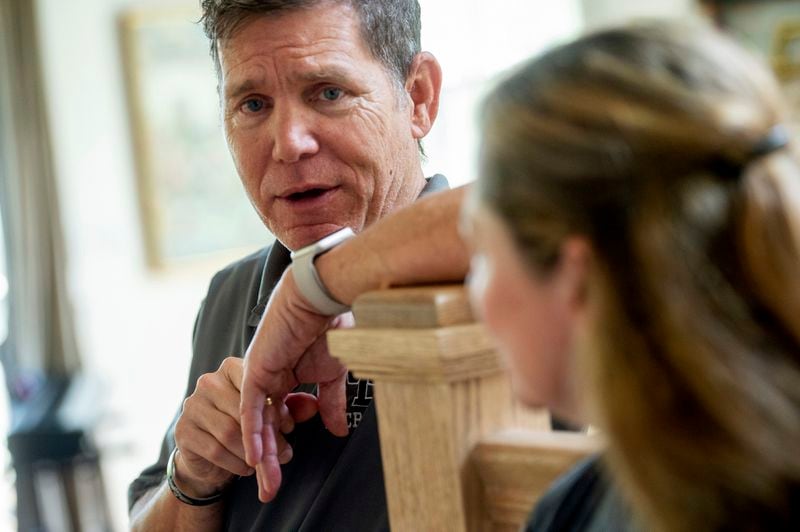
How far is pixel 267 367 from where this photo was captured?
118 centimetres

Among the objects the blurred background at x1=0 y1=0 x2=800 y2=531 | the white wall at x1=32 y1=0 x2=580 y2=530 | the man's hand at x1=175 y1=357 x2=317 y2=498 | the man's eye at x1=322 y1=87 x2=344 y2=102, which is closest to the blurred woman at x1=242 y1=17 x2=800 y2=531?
the man's hand at x1=175 y1=357 x2=317 y2=498

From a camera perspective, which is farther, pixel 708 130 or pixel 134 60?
pixel 134 60

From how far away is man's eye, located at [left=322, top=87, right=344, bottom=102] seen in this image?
5.54ft

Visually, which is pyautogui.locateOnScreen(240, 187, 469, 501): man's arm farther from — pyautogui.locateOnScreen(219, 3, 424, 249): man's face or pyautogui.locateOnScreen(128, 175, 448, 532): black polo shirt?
pyautogui.locateOnScreen(219, 3, 424, 249): man's face

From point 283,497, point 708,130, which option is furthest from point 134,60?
point 708,130

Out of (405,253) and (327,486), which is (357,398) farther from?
(405,253)

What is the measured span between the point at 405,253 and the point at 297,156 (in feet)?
2.20

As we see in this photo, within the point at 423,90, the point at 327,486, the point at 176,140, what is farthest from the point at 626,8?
the point at 327,486

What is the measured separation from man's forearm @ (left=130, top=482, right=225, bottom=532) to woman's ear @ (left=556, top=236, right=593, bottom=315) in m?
0.99

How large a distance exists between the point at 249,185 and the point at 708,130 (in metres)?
1.21

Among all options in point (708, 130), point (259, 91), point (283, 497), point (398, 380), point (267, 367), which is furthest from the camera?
point (259, 91)

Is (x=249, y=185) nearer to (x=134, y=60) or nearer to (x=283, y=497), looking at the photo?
(x=283, y=497)

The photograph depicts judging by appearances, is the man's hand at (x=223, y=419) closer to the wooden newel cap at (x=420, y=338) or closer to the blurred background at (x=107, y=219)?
the wooden newel cap at (x=420, y=338)

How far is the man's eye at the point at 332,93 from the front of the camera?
1.69m
